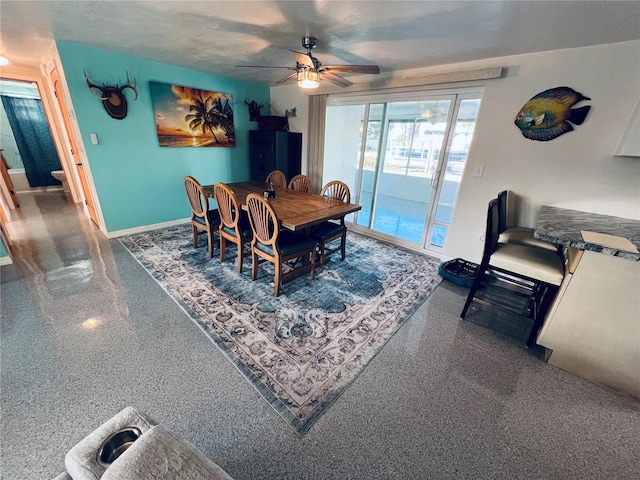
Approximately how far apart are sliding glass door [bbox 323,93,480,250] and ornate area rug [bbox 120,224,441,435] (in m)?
0.70

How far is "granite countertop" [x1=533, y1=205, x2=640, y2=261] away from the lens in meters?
1.42

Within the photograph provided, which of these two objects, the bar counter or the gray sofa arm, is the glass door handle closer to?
the bar counter

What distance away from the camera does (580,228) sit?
1.74 m

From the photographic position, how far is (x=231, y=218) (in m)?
2.59

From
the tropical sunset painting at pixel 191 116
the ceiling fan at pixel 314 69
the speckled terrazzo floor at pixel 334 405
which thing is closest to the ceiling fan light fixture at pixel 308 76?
the ceiling fan at pixel 314 69

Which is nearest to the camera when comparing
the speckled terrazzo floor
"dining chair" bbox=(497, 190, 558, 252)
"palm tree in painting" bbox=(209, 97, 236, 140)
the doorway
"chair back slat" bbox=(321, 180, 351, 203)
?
the speckled terrazzo floor

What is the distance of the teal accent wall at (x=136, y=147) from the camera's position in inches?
116

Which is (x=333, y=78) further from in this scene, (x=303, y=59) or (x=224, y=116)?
(x=224, y=116)

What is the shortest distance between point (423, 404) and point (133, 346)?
1.94 metres

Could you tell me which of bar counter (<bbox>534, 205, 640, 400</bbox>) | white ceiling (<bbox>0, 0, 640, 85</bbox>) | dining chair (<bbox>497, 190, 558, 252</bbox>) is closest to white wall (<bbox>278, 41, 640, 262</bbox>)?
white ceiling (<bbox>0, 0, 640, 85</bbox>)

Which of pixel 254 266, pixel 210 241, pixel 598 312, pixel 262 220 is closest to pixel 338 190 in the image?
pixel 262 220

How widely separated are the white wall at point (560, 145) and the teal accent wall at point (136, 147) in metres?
3.59

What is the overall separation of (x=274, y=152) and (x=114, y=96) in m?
2.11

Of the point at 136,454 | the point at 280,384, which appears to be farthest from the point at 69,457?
the point at 280,384
